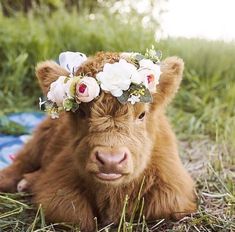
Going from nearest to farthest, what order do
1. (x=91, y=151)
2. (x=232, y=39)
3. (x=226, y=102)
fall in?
(x=91, y=151), (x=226, y=102), (x=232, y=39)

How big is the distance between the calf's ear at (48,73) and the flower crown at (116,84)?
268mm

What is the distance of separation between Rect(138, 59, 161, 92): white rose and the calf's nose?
353mm

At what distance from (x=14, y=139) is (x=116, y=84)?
99.8 inches

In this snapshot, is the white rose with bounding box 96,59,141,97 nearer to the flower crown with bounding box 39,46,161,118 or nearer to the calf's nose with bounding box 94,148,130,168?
the flower crown with bounding box 39,46,161,118

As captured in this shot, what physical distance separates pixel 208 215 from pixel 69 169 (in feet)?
2.51

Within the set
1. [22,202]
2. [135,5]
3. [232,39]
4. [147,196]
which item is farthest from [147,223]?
[135,5]

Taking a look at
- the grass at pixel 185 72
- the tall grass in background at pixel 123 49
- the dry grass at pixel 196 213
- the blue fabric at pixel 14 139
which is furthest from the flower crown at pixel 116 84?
the tall grass in background at pixel 123 49

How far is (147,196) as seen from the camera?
3021 millimetres

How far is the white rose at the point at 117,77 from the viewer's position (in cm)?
264

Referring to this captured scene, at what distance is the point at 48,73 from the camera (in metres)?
3.15

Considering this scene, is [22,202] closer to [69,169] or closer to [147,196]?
[69,169]

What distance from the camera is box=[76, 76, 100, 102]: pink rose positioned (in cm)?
264

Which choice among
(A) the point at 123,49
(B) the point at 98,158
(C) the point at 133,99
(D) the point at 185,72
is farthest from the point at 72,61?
(D) the point at 185,72

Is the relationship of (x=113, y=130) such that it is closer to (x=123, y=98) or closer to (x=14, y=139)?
(x=123, y=98)
